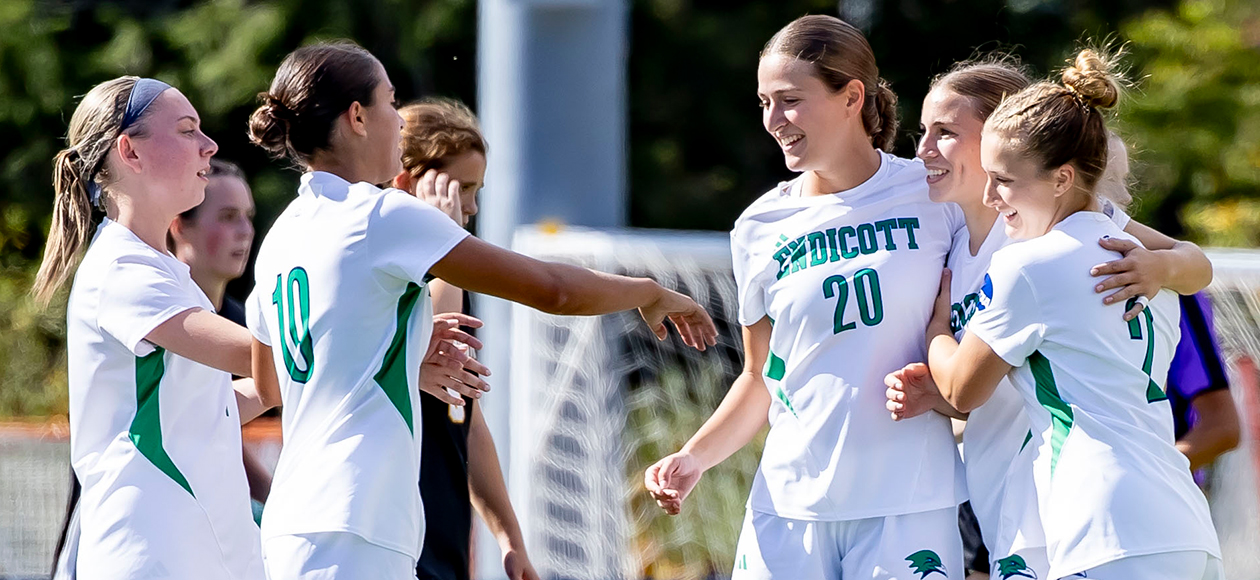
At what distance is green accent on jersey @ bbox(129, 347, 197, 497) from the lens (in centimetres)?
305

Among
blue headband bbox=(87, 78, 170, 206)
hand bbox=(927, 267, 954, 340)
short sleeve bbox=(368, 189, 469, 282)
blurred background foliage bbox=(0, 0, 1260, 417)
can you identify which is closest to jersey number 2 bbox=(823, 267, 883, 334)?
hand bbox=(927, 267, 954, 340)

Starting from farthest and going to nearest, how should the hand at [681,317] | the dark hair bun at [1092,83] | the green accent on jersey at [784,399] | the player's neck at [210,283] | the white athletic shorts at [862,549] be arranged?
the player's neck at [210,283]
the green accent on jersey at [784,399]
the hand at [681,317]
the white athletic shorts at [862,549]
the dark hair bun at [1092,83]

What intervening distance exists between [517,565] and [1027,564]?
1201 mm

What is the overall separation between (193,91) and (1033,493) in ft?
33.0

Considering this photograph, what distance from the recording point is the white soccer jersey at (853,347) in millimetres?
3059

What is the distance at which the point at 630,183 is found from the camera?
1304cm

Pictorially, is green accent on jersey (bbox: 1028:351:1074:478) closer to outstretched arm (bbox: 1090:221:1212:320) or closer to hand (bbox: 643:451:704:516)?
outstretched arm (bbox: 1090:221:1212:320)

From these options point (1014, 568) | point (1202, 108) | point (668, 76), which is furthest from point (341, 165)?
point (668, 76)

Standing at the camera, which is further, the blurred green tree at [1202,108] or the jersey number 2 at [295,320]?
the blurred green tree at [1202,108]

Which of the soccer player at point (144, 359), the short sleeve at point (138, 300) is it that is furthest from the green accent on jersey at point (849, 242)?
the short sleeve at point (138, 300)

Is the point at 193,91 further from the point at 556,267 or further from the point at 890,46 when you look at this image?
the point at 556,267

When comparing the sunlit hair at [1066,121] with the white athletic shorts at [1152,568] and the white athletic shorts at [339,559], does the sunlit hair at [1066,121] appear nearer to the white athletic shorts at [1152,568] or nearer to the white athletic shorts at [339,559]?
the white athletic shorts at [1152,568]

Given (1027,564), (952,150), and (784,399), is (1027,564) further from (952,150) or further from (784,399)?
(952,150)

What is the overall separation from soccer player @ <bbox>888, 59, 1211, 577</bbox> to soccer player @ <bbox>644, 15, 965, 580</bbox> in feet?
0.19
